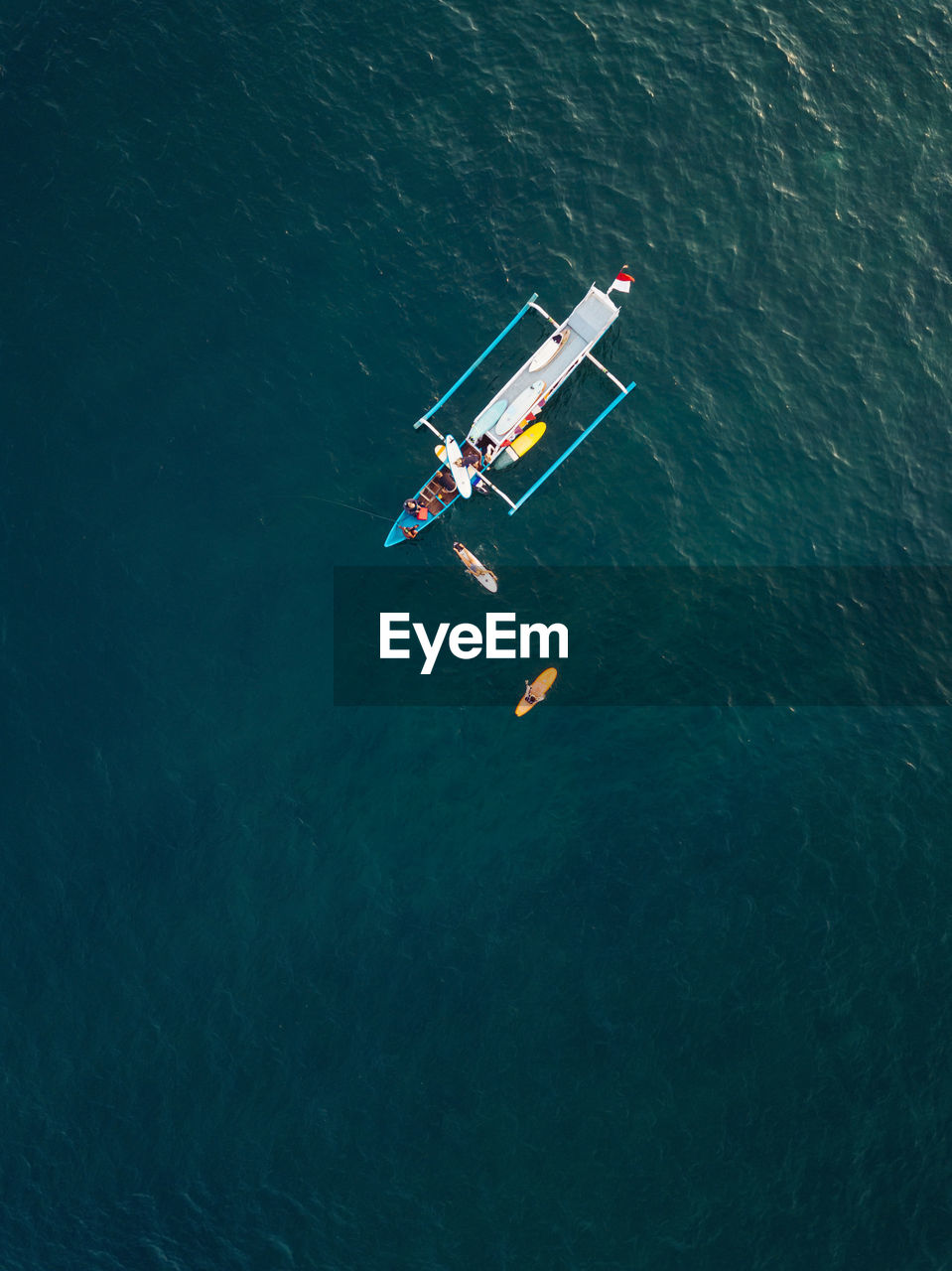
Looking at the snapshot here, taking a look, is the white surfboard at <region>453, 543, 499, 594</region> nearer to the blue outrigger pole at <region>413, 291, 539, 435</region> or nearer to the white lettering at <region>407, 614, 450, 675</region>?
the white lettering at <region>407, 614, 450, 675</region>

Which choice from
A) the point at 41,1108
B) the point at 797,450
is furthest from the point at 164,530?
the point at 797,450

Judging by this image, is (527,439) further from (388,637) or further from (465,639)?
(388,637)

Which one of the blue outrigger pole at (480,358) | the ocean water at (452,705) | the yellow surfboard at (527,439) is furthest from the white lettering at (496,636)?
the blue outrigger pole at (480,358)

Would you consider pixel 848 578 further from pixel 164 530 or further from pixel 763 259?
pixel 164 530

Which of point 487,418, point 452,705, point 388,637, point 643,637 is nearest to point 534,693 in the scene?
point 452,705

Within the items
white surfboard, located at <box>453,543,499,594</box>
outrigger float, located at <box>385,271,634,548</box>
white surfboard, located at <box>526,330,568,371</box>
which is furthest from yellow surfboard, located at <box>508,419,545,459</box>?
white surfboard, located at <box>453,543,499,594</box>

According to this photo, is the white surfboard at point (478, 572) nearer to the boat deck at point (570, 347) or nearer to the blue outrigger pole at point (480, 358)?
the blue outrigger pole at point (480, 358)
